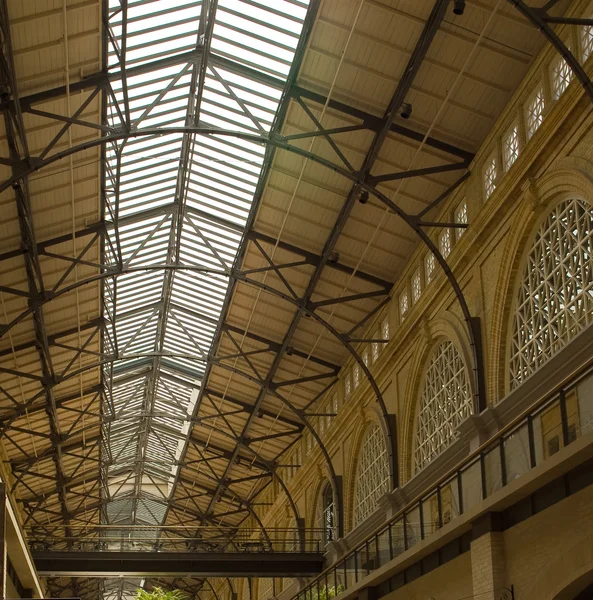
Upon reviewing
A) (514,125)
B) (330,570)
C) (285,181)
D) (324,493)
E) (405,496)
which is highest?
(285,181)

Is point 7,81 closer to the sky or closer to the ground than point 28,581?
closer to the sky

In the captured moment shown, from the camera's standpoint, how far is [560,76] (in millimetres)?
23328

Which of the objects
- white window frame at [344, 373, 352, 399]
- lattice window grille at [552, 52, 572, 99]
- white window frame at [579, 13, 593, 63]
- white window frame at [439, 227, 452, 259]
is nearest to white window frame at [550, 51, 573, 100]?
lattice window grille at [552, 52, 572, 99]

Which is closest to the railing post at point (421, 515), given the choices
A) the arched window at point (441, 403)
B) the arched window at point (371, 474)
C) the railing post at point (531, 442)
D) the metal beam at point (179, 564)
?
the arched window at point (441, 403)

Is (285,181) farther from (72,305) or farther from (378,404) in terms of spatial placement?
(72,305)

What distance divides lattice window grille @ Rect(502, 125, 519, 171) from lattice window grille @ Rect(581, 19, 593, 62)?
4220 millimetres

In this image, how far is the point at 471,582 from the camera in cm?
2047

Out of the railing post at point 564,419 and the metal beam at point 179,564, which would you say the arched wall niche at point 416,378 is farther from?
the railing post at point 564,419

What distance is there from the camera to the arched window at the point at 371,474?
37.9 metres

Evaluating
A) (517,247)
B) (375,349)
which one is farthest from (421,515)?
(375,349)

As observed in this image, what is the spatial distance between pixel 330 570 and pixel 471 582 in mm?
12227

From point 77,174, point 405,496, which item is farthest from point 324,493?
point 77,174

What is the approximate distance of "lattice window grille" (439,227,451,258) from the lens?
31.1m

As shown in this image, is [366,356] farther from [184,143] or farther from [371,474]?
[184,143]
